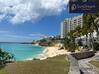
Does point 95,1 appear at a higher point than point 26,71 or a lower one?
higher

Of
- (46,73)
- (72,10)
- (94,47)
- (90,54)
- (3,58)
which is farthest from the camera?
(94,47)

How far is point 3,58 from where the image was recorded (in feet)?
107

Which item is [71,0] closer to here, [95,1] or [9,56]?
[95,1]

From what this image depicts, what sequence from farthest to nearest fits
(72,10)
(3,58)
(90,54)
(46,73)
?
(90,54), (3,58), (72,10), (46,73)

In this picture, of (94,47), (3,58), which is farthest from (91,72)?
(94,47)

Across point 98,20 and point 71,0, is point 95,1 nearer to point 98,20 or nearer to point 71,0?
point 71,0

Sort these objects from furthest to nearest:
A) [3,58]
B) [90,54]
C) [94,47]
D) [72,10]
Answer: [94,47] < [90,54] < [3,58] < [72,10]

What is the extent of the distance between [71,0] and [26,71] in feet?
17.3

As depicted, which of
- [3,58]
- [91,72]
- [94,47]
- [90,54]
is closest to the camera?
[91,72]

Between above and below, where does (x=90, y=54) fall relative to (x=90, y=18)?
below

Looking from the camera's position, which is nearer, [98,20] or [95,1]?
[95,1]

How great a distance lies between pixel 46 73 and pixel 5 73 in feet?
7.73

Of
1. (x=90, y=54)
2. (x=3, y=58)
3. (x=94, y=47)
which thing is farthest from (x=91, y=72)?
(x=94, y=47)

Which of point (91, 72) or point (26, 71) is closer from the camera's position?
point (26, 71)
